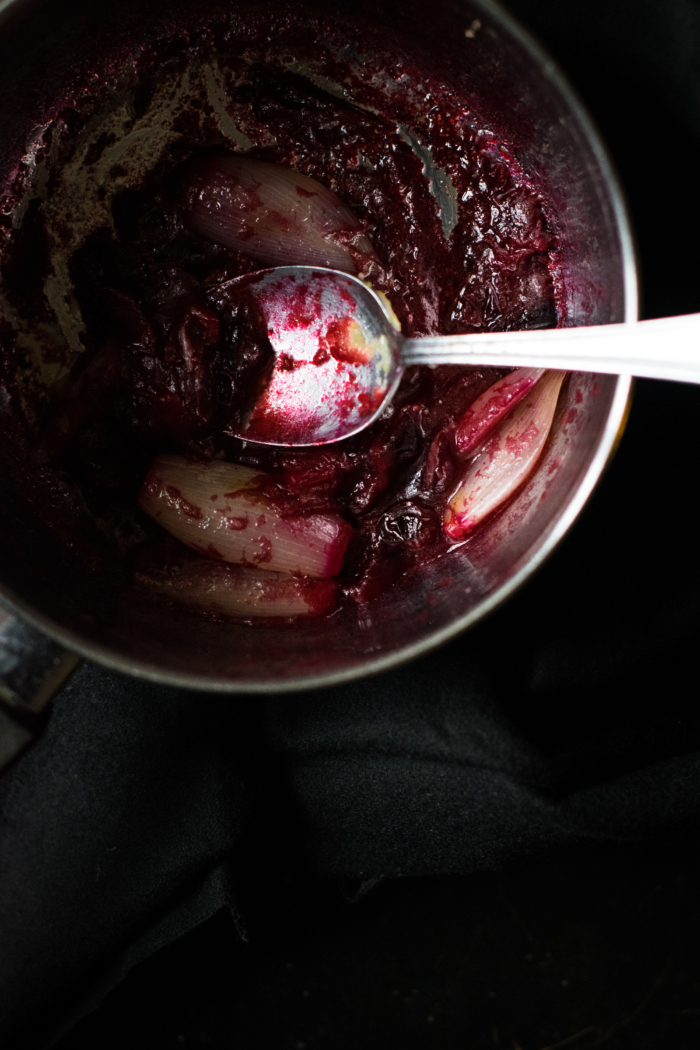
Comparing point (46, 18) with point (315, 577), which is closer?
point (46, 18)

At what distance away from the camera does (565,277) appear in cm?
100

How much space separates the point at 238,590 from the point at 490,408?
38 cm

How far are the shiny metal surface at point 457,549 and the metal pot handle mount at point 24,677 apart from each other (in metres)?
0.03

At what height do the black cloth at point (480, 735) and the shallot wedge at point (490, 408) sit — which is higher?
the shallot wedge at point (490, 408)

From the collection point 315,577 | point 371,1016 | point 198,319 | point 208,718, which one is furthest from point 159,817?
point 198,319

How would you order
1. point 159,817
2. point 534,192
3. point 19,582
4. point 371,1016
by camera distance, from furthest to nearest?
point 371,1016 → point 159,817 → point 534,192 → point 19,582

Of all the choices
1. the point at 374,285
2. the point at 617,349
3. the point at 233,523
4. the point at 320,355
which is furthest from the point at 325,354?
the point at 617,349

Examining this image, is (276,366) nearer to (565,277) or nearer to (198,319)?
(198,319)

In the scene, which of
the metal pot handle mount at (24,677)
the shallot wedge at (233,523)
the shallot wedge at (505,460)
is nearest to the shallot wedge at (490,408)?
the shallot wedge at (505,460)

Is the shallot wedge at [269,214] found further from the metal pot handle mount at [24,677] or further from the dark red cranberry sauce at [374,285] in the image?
the metal pot handle mount at [24,677]

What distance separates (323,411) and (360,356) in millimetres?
81

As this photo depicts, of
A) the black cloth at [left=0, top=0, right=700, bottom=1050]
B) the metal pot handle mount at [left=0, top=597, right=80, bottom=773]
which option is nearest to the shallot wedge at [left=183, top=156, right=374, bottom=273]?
the black cloth at [left=0, top=0, right=700, bottom=1050]

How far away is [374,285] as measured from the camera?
42.1 inches

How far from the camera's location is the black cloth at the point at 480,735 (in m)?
1.12
